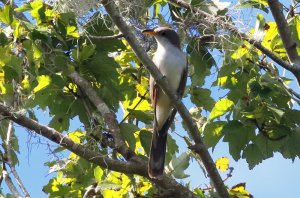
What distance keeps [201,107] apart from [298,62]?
3.85ft

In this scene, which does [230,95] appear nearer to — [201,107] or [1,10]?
[201,107]

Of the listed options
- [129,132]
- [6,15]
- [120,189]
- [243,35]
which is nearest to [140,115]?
[129,132]

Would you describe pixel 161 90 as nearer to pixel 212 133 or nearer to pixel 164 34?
Result: pixel 164 34

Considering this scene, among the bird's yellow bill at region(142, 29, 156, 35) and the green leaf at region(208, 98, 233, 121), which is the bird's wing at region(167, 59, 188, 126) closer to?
the bird's yellow bill at region(142, 29, 156, 35)

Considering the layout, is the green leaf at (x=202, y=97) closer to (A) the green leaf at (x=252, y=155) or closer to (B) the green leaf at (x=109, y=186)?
(A) the green leaf at (x=252, y=155)

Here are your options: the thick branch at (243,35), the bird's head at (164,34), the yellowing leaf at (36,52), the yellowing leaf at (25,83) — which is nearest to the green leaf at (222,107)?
the thick branch at (243,35)

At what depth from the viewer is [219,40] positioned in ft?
12.3

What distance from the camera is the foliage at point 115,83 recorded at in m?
3.49

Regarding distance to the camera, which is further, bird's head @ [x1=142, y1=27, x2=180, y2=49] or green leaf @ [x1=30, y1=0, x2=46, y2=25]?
bird's head @ [x1=142, y1=27, x2=180, y2=49]

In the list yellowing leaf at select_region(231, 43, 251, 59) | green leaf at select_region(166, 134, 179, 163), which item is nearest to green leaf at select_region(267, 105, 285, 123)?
yellowing leaf at select_region(231, 43, 251, 59)

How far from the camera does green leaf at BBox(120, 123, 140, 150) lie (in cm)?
374

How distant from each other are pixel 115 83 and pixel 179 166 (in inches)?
29.8

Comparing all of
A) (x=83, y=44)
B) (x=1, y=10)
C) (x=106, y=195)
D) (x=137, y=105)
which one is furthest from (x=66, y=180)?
(x=1, y=10)

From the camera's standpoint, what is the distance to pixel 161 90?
4.48 m
